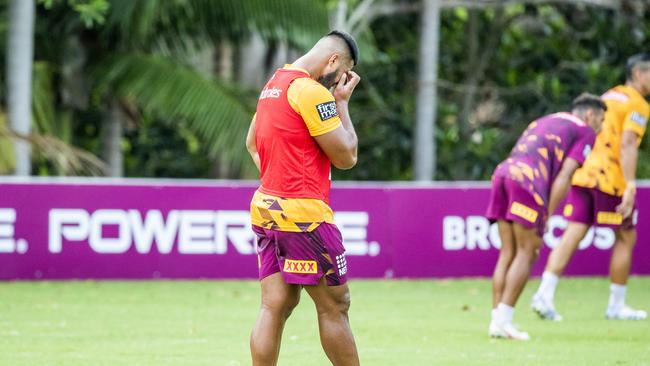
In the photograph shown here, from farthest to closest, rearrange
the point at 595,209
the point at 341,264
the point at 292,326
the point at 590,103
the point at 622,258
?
the point at 595,209 → the point at 622,258 → the point at 292,326 → the point at 590,103 → the point at 341,264

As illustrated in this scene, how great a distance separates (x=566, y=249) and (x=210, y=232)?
5.14 m

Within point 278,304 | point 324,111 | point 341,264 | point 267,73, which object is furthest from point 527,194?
point 267,73

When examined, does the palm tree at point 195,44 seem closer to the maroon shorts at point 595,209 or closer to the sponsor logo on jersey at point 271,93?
the maroon shorts at point 595,209

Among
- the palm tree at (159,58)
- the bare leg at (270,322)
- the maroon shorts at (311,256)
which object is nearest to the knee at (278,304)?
the bare leg at (270,322)

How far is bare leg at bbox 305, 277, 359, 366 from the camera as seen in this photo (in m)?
7.21

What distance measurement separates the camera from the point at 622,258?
484 inches

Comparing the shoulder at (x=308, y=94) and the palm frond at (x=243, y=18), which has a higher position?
the shoulder at (x=308, y=94)

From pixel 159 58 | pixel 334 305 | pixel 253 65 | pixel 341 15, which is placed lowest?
pixel 253 65

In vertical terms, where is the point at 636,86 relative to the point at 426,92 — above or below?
above

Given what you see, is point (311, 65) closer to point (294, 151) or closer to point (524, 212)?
point (294, 151)

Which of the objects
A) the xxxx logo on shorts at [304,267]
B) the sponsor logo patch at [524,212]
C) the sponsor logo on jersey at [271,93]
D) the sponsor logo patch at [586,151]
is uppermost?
the sponsor logo on jersey at [271,93]

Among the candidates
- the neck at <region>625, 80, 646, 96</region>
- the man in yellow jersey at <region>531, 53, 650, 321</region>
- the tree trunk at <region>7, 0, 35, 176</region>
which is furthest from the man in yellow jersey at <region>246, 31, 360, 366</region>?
the tree trunk at <region>7, 0, 35, 176</region>

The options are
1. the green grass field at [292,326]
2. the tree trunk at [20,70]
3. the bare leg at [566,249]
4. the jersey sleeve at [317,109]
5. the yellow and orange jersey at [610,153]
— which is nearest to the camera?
the jersey sleeve at [317,109]

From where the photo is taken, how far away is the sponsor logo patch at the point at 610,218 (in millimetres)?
12273
